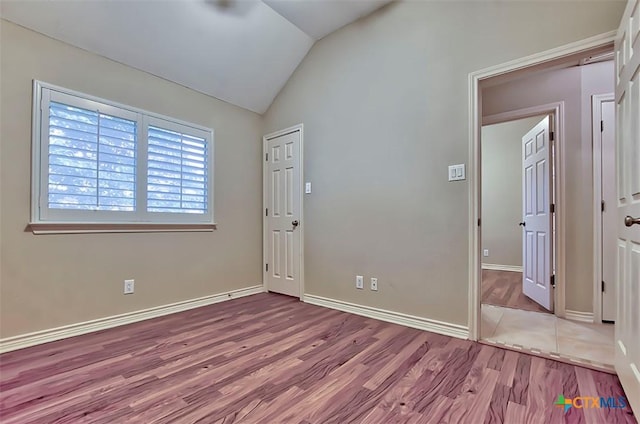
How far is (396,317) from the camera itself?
2656mm

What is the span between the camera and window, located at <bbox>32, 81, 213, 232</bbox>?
7.47 feet

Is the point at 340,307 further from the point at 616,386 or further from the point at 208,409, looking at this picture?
the point at 616,386

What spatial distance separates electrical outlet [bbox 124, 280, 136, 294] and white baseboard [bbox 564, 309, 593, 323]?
404 centimetres

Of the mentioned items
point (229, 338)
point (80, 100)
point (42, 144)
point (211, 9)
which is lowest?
point (229, 338)

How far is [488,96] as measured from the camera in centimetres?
318

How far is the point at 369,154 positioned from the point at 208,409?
2.35 metres

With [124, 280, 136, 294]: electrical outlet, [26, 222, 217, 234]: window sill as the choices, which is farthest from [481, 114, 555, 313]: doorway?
[124, 280, 136, 294]: electrical outlet

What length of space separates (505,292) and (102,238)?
4.49 metres

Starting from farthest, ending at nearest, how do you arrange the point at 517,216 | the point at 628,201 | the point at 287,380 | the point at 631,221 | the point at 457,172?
the point at 517,216, the point at 457,172, the point at 287,380, the point at 628,201, the point at 631,221

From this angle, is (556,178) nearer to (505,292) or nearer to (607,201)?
(607,201)

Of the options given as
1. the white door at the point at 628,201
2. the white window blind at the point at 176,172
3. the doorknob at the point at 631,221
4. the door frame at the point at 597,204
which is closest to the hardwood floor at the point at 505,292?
the door frame at the point at 597,204

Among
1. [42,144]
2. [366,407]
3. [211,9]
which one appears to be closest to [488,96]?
[211,9]

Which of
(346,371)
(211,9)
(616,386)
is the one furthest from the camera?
(211,9)

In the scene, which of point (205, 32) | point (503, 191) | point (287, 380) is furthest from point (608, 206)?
point (205, 32)
